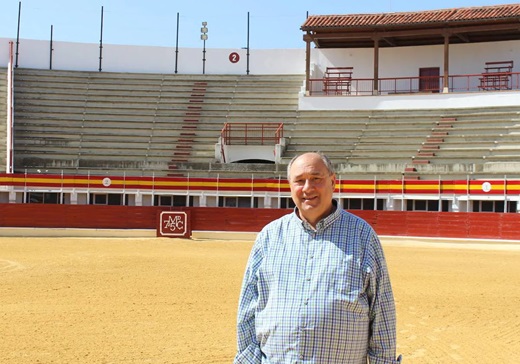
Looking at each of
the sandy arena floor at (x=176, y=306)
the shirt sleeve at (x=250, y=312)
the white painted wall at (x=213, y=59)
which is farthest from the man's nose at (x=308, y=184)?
the white painted wall at (x=213, y=59)

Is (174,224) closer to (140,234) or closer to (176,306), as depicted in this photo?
(140,234)

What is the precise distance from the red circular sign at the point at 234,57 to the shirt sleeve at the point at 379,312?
33422 millimetres

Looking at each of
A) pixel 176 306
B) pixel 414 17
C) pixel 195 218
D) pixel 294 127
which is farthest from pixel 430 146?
pixel 176 306

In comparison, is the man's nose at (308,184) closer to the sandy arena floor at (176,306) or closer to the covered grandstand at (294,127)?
the sandy arena floor at (176,306)

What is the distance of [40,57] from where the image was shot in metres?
35.5

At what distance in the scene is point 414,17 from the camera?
31.4 metres

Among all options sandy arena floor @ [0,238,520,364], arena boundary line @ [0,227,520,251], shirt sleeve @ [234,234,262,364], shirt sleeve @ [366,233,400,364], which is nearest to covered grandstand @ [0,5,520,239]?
arena boundary line @ [0,227,520,251]

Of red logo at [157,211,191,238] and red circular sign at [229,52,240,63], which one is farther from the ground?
red circular sign at [229,52,240,63]

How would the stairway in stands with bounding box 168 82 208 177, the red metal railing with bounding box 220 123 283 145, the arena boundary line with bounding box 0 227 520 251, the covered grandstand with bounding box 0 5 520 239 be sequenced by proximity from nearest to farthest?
the arena boundary line with bounding box 0 227 520 251 < the covered grandstand with bounding box 0 5 520 239 < the stairway in stands with bounding box 168 82 208 177 < the red metal railing with bounding box 220 123 283 145

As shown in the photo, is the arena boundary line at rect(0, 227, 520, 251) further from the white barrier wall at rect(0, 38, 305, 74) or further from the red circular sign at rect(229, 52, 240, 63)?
the red circular sign at rect(229, 52, 240, 63)

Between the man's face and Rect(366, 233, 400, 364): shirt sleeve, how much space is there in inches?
9.8

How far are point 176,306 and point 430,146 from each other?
19299mm

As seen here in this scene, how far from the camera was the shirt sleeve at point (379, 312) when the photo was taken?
2.93m

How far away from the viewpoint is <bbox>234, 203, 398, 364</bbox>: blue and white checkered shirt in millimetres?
2900
